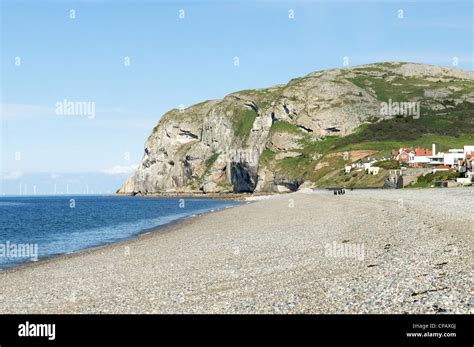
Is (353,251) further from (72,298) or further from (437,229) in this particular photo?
(72,298)

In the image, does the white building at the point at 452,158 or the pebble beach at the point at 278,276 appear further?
the white building at the point at 452,158

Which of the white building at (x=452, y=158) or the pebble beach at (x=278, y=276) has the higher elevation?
the white building at (x=452, y=158)

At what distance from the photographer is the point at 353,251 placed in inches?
1077

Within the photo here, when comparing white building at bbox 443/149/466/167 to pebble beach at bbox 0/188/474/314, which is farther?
white building at bbox 443/149/466/167

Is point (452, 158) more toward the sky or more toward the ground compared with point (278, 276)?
more toward the sky

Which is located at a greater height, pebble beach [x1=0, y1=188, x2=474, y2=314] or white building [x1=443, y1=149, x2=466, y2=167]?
white building [x1=443, y1=149, x2=466, y2=167]

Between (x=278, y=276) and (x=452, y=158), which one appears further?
(x=452, y=158)

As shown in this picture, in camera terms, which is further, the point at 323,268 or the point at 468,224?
the point at 468,224
